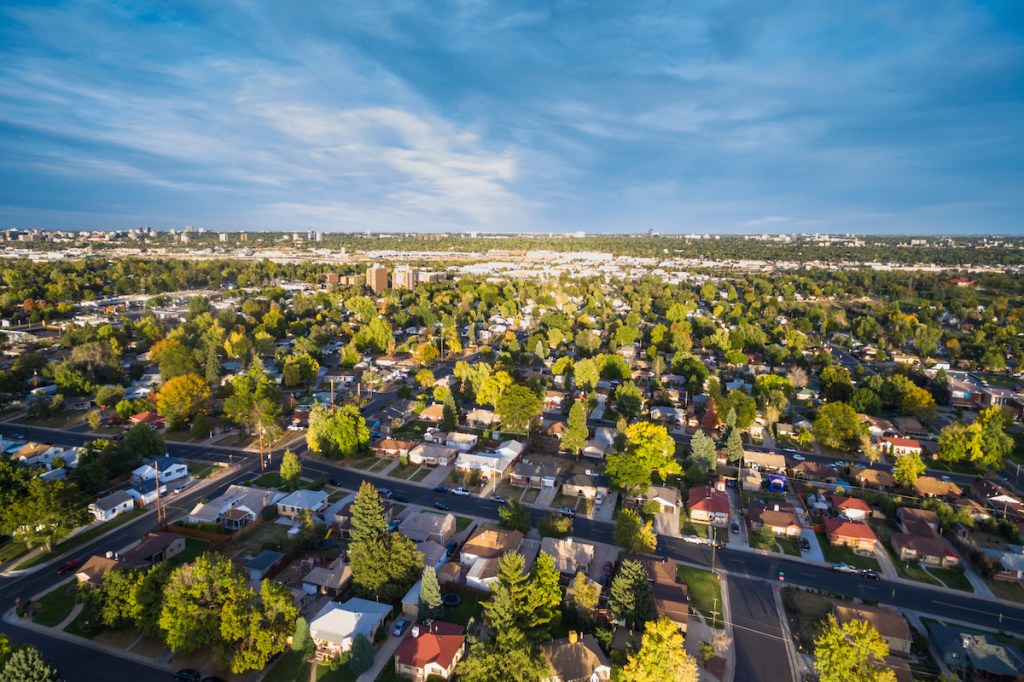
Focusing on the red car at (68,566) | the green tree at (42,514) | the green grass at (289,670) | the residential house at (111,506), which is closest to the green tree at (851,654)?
the green grass at (289,670)

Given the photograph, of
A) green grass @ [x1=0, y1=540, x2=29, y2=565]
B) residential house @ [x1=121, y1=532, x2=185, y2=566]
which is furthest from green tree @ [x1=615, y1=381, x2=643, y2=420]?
green grass @ [x1=0, y1=540, x2=29, y2=565]

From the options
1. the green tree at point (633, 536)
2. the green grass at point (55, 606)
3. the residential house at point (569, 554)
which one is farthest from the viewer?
the green tree at point (633, 536)

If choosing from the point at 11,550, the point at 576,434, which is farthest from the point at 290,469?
the point at 576,434

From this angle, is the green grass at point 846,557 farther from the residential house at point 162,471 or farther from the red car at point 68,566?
the residential house at point 162,471

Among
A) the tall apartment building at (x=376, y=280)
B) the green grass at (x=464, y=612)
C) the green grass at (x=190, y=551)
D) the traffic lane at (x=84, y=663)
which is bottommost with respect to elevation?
the green grass at (x=190, y=551)

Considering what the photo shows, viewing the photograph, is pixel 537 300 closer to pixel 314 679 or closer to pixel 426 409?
pixel 426 409

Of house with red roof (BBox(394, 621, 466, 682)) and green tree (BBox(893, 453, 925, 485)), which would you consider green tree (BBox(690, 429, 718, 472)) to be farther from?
house with red roof (BBox(394, 621, 466, 682))

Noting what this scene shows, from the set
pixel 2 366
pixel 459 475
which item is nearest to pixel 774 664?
pixel 459 475
